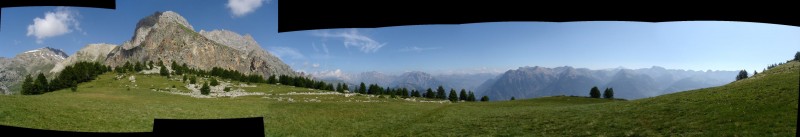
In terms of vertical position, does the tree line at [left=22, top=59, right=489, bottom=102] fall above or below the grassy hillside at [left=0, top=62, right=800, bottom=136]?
above

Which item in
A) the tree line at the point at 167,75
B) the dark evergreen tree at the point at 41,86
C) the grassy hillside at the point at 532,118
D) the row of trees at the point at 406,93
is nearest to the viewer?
the grassy hillside at the point at 532,118

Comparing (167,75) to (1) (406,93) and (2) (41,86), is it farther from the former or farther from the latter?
(1) (406,93)

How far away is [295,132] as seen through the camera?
4200cm

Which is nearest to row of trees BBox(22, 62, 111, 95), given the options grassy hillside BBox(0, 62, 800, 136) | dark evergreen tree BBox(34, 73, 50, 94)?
dark evergreen tree BBox(34, 73, 50, 94)

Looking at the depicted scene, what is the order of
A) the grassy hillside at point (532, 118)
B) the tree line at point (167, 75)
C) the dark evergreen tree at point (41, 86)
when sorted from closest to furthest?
the grassy hillside at point (532, 118) → the dark evergreen tree at point (41, 86) → the tree line at point (167, 75)

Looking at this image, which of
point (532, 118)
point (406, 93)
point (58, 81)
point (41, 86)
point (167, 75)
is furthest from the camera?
point (167, 75)

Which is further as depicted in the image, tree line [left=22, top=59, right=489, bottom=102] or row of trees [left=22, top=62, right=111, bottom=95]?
tree line [left=22, top=59, right=489, bottom=102]

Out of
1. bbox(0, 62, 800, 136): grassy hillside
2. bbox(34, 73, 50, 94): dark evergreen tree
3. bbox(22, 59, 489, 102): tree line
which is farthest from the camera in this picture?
bbox(22, 59, 489, 102): tree line

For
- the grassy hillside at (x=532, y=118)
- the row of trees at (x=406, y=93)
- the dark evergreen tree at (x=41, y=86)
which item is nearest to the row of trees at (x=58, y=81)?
the dark evergreen tree at (x=41, y=86)

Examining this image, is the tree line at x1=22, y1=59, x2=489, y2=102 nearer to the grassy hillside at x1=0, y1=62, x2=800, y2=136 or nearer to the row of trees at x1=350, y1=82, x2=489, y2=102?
the row of trees at x1=350, y1=82, x2=489, y2=102

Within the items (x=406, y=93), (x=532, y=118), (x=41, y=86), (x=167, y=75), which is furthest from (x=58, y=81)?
(x=532, y=118)

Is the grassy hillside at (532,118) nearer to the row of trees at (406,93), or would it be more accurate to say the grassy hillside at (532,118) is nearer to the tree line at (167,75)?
the tree line at (167,75)

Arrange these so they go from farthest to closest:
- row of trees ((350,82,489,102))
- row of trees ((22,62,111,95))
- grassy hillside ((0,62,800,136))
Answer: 1. row of trees ((350,82,489,102))
2. row of trees ((22,62,111,95))
3. grassy hillside ((0,62,800,136))

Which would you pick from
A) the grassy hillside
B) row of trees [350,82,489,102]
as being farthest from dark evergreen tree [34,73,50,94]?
row of trees [350,82,489,102]
